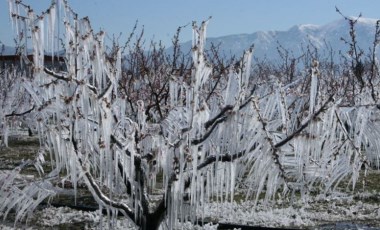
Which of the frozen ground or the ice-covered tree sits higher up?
the ice-covered tree

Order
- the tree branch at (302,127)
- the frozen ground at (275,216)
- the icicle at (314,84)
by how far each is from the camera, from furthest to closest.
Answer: the frozen ground at (275,216) → the tree branch at (302,127) → the icicle at (314,84)

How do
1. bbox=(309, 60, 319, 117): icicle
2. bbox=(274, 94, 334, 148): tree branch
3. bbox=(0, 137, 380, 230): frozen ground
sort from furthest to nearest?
bbox=(0, 137, 380, 230): frozen ground, bbox=(274, 94, 334, 148): tree branch, bbox=(309, 60, 319, 117): icicle

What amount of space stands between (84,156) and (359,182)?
978cm

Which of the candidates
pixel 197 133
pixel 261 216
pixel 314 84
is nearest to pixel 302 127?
pixel 314 84

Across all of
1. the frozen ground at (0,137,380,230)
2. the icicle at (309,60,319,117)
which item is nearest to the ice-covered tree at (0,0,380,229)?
the icicle at (309,60,319,117)

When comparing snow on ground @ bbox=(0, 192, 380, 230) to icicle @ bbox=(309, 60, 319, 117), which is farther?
snow on ground @ bbox=(0, 192, 380, 230)

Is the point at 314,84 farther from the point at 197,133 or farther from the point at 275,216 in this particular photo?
the point at 275,216

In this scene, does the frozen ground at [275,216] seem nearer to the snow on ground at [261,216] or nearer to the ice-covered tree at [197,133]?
the snow on ground at [261,216]

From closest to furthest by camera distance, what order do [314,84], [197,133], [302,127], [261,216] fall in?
[314,84]
[302,127]
[197,133]
[261,216]

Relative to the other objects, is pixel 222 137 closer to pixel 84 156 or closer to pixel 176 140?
pixel 176 140

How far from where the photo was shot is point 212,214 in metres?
8.97

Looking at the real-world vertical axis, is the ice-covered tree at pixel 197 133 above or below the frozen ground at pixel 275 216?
above

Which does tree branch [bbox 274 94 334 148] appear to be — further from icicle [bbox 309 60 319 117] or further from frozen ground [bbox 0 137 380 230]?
frozen ground [bbox 0 137 380 230]

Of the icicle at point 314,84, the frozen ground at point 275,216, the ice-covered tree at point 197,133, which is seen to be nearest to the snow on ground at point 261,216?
the frozen ground at point 275,216
